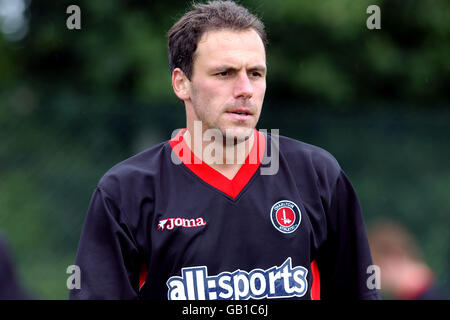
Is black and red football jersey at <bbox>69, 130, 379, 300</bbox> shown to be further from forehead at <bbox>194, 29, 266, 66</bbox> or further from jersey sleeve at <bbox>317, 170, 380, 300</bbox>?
forehead at <bbox>194, 29, 266, 66</bbox>

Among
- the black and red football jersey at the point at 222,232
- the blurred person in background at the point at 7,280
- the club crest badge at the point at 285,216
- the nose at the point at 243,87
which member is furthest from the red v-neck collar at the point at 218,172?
the blurred person in background at the point at 7,280

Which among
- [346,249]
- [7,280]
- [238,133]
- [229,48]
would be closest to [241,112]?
[238,133]

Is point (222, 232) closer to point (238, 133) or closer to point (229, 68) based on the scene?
point (238, 133)

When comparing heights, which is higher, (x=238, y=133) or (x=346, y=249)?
(x=238, y=133)

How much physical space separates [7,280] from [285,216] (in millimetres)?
2591

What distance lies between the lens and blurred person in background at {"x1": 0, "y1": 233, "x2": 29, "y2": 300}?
4930mm

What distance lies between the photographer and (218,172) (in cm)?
353

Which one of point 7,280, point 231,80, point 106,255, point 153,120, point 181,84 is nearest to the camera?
point 106,255

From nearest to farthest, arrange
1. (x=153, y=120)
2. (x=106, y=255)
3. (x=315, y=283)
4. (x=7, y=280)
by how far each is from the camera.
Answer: (x=106, y=255)
(x=315, y=283)
(x=7, y=280)
(x=153, y=120)

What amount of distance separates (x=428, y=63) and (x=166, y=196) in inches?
311

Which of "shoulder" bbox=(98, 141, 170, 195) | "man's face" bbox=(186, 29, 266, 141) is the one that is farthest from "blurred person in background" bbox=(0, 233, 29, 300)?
"man's face" bbox=(186, 29, 266, 141)

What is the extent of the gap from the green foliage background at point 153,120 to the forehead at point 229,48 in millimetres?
4001

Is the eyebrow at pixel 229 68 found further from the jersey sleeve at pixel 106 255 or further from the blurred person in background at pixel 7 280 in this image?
the blurred person in background at pixel 7 280

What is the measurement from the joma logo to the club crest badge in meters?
0.37
